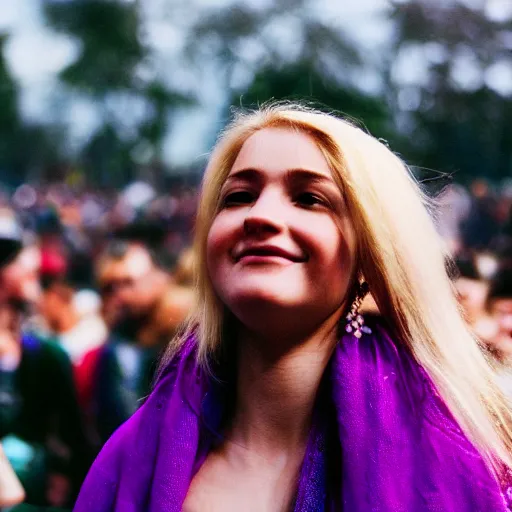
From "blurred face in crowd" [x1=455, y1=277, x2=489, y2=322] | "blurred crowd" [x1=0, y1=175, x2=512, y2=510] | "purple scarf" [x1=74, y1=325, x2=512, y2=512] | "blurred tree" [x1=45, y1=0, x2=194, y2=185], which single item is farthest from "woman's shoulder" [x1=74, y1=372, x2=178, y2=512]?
"blurred tree" [x1=45, y1=0, x2=194, y2=185]

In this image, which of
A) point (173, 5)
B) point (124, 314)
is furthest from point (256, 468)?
point (173, 5)

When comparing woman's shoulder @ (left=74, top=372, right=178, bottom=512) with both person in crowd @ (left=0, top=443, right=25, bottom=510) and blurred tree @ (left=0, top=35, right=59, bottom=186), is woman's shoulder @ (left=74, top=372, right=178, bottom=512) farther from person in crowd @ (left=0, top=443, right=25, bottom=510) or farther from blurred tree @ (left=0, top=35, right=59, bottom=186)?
blurred tree @ (left=0, top=35, right=59, bottom=186)

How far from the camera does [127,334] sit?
2273mm

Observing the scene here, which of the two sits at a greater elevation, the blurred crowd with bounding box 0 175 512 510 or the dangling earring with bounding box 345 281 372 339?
the blurred crowd with bounding box 0 175 512 510

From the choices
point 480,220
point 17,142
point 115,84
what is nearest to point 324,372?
point 480,220

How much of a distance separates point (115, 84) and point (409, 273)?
15.9 feet

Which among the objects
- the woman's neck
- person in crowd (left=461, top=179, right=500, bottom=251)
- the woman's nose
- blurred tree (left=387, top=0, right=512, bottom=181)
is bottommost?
the woman's neck

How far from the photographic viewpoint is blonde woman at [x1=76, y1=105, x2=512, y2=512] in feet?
2.78

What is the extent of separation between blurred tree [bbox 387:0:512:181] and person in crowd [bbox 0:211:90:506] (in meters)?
2.46

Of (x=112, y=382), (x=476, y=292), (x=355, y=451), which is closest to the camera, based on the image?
(x=355, y=451)

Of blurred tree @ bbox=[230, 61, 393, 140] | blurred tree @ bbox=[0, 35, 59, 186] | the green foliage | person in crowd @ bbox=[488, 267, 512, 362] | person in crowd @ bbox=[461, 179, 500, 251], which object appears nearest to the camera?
person in crowd @ bbox=[488, 267, 512, 362]

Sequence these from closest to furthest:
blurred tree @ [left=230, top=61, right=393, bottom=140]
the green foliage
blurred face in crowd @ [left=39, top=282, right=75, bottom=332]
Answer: blurred tree @ [left=230, top=61, right=393, bottom=140] < blurred face in crowd @ [left=39, top=282, right=75, bottom=332] < the green foliage

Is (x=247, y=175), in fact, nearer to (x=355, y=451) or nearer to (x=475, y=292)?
→ (x=355, y=451)

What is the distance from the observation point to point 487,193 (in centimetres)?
381
